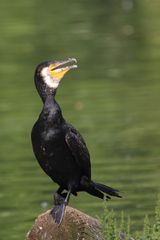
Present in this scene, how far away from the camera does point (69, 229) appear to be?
8352 millimetres

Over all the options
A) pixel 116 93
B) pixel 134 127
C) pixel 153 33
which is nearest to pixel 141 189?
pixel 134 127

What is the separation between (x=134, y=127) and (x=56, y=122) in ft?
24.6

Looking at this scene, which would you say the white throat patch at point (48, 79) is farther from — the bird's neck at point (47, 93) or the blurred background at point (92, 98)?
the blurred background at point (92, 98)

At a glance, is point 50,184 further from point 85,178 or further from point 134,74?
point 134,74

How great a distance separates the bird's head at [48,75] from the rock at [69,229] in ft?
2.50

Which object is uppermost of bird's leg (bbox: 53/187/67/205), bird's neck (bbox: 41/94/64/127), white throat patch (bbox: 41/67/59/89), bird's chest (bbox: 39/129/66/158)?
white throat patch (bbox: 41/67/59/89)

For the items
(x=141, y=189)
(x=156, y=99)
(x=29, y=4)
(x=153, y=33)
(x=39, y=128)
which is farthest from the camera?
(x=29, y=4)

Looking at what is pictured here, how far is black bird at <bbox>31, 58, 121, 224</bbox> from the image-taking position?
8.26m

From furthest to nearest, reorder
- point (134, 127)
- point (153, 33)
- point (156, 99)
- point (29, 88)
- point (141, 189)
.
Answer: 1. point (153, 33)
2. point (29, 88)
3. point (156, 99)
4. point (134, 127)
5. point (141, 189)

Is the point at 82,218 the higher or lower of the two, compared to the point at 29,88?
lower

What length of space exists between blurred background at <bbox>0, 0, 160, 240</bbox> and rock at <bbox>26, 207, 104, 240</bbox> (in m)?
2.70

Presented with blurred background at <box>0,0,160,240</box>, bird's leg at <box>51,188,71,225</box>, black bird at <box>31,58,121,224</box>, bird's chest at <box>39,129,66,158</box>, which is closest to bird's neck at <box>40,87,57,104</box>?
black bird at <box>31,58,121,224</box>

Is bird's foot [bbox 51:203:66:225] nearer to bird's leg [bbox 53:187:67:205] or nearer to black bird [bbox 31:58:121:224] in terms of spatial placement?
black bird [bbox 31:58:121:224]

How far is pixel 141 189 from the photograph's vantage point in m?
12.8
